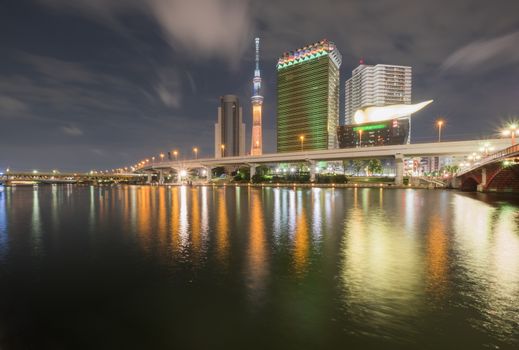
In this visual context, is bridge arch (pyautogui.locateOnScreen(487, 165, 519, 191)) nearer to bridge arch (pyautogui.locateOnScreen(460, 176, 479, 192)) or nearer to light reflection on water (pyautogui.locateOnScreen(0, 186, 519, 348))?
bridge arch (pyautogui.locateOnScreen(460, 176, 479, 192))

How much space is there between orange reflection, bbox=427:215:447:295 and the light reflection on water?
77 millimetres

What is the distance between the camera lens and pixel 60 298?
37.4 feet

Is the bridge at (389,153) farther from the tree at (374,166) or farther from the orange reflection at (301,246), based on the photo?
the tree at (374,166)

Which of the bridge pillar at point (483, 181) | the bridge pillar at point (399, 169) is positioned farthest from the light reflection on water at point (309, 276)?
the bridge pillar at point (399, 169)

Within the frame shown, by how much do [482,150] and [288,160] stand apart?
70229 millimetres

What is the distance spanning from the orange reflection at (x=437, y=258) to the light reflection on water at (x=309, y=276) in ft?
0.25

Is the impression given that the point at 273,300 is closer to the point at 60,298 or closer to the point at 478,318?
the point at 478,318

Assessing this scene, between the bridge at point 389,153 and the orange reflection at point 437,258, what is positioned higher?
the bridge at point 389,153

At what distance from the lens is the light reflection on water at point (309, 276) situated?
901 centimetres

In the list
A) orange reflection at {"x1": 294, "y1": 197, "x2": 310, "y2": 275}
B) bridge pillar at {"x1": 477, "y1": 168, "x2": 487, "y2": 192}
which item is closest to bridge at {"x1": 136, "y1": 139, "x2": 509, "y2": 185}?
bridge pillar at {"x1": 477, "y1": 168, "x2": 487, "y2": 192}

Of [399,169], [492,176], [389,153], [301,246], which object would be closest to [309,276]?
[301,246]

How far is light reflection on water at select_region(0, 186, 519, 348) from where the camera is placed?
9.01 metres

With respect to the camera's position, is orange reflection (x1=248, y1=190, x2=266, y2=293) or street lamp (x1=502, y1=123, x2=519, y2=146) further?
street lamp (x1=502, y1=123, x2=519, y2=146)

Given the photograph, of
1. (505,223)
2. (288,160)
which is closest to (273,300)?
(505,223)
